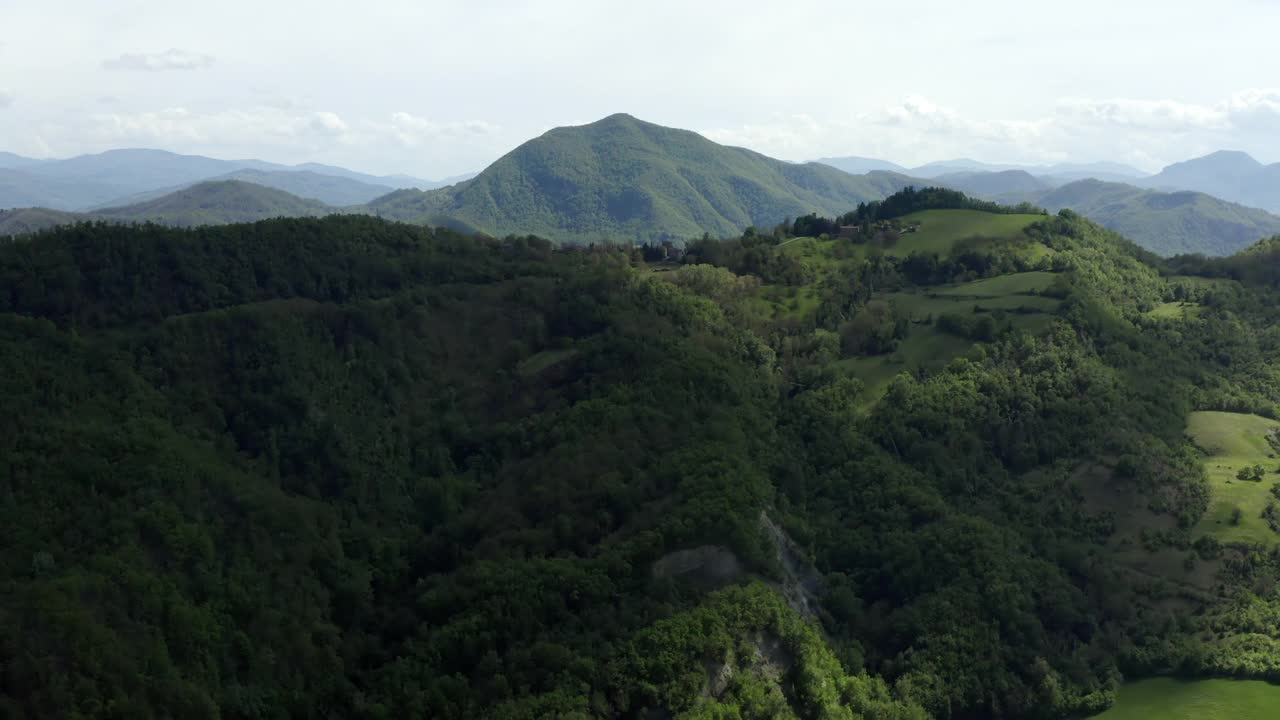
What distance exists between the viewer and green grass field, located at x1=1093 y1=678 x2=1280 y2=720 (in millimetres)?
63719

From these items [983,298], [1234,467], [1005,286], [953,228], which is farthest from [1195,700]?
[953,228]

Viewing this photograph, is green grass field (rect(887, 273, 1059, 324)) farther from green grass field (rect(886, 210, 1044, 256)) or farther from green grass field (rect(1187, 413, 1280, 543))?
green grass field (rect(1187, 413, 1280, 543))

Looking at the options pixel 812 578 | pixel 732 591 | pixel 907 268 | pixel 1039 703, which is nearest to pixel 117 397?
pixel 732 591

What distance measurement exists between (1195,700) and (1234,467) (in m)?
30.3

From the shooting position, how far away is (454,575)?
66.4 metres

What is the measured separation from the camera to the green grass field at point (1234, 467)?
78938 mm

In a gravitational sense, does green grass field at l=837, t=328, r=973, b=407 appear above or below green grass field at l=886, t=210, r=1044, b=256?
below

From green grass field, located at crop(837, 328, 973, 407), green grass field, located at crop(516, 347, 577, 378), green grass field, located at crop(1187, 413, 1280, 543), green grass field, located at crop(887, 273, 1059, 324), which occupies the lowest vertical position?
green grass field, located at crop(1187, 413, 1280, 543)

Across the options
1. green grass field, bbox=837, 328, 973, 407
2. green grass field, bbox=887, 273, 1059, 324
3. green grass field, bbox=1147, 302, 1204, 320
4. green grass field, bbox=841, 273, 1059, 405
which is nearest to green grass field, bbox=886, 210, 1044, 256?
green grass field, bbox=887, 273, 1059, 324

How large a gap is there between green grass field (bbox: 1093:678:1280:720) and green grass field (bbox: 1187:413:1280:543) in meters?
15.9

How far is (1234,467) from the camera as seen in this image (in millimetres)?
86625

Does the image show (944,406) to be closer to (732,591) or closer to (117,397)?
(732,591)

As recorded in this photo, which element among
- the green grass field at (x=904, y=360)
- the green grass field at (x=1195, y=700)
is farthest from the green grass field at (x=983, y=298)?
the green grass field at (x=1195, y=700)

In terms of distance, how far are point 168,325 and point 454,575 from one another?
3605cm
